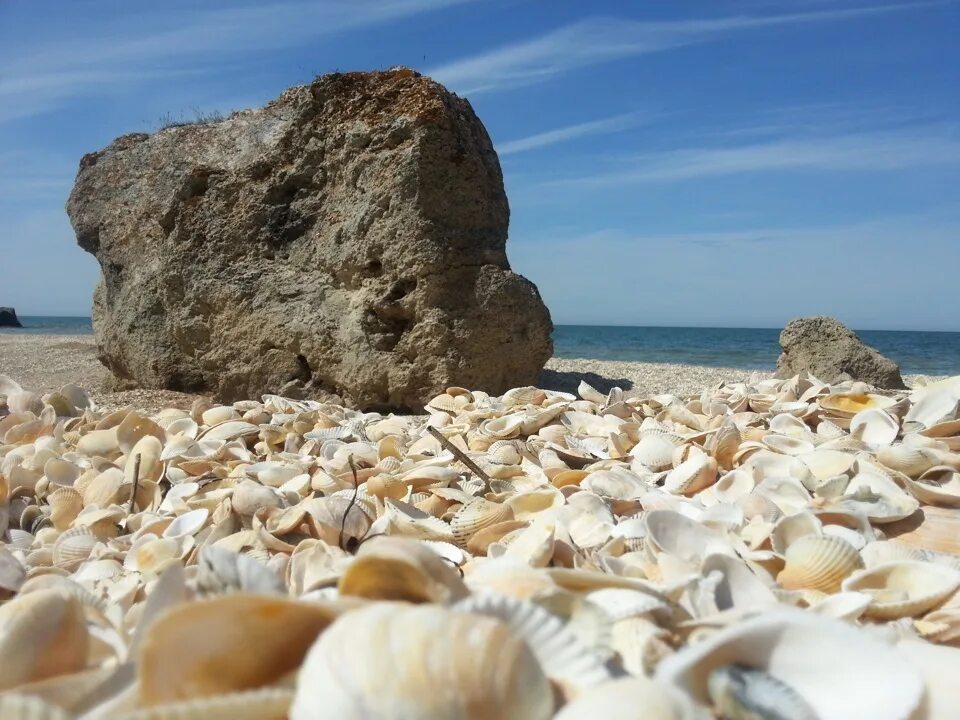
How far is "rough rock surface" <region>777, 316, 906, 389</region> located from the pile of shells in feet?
8.60

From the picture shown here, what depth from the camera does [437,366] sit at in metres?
5.33

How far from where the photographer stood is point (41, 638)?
1.11m

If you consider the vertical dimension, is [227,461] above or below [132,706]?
below

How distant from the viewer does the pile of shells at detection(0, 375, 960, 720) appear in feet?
2.88

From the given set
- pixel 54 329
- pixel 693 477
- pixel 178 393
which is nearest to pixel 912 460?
pixel 693 477

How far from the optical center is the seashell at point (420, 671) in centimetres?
81

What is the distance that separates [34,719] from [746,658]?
93cm

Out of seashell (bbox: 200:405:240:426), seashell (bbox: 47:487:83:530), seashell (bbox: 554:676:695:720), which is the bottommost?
seashell (bbox: 47:487:83:530)

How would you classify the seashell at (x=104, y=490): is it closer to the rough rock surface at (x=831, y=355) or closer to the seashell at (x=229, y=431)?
the seashell at (x=229, y=431)

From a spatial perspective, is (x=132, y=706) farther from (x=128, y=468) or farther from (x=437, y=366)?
(x=437, y=366)

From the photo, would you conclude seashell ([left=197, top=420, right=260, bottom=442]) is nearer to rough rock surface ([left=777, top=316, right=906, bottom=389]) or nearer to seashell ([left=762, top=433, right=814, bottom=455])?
seashell ([left=762, top=433, right=814, bottom=455])

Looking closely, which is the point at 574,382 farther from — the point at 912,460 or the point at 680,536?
the point at 680,536

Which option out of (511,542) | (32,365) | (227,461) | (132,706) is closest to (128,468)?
(227,461)

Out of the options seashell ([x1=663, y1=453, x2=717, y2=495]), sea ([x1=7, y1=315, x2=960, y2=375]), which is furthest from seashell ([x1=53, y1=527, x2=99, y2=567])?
sea ([x1=7, y1=315, x2=960, y2=375])
